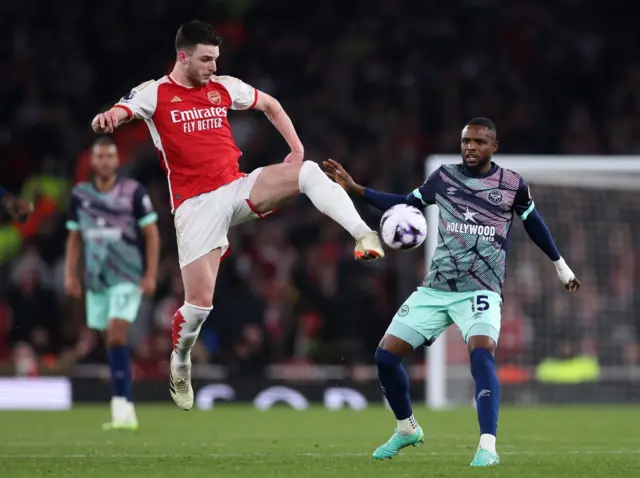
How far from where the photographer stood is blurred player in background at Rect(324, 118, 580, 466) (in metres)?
8.22

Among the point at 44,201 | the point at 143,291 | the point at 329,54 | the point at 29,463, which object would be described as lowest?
the point at 29,463

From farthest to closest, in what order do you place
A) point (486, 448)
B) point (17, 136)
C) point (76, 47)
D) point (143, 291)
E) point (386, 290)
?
1. point (76, 47)
2. point (17, 136)
3. point (386, 290)
4. point (143, 291)
5. point (486, 448)

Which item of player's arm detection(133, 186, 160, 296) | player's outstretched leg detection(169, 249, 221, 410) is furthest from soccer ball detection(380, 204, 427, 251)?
player's arm detection(133, 186, 160, 296)

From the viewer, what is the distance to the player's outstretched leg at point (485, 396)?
7789 millimetres

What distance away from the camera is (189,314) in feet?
28.7

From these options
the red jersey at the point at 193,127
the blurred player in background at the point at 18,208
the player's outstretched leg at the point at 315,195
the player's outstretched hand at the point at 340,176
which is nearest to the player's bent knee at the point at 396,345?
the player's outstretched leg at the point at 315,195

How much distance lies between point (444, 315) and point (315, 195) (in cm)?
110

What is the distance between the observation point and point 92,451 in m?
9.23

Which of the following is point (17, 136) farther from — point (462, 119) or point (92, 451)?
point (92, 451)

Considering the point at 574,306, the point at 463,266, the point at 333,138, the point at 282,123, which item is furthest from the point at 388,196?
the point at 333,138

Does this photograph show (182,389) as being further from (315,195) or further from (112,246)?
(112,246)

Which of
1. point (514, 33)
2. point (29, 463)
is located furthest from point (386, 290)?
point (29, 463)

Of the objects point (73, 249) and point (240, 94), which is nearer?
point (240, 94)

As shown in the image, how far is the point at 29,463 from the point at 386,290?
11.1 metres
